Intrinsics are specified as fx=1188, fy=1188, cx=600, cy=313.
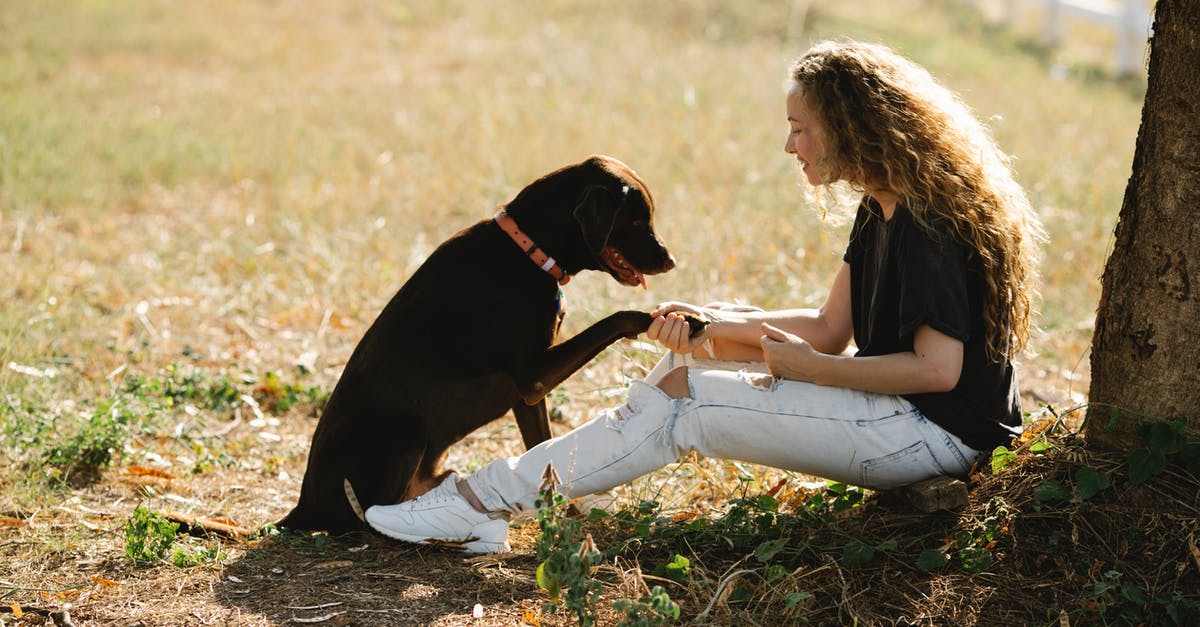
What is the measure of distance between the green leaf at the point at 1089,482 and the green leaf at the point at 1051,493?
3 cm

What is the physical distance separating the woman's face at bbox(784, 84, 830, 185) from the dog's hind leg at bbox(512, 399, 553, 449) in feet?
4.01

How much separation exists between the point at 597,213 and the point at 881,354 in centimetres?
108

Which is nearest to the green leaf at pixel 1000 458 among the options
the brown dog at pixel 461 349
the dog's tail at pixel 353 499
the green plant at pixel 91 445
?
the brown dog at pixel 461 349

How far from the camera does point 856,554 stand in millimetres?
3240

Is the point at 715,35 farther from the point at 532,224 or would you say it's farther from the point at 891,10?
the point at 532,224

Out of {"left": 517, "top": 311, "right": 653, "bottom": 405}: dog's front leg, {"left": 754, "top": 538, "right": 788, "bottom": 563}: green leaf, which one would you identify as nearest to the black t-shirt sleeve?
{"left": 754, "top": 538, "right": 788, "bottom": 563}: green leaf

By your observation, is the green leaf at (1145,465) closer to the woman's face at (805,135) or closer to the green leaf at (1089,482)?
the green leaf at (1089,482)

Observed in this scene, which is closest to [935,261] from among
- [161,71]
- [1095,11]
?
[161,71]

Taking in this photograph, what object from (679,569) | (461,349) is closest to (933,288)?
(679,569)

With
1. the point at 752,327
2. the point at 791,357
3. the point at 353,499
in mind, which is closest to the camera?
the point at 791,357

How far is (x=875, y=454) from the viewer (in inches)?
131

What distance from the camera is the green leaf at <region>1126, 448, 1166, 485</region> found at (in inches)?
124

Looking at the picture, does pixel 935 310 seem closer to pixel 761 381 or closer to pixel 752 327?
pixel 761 381

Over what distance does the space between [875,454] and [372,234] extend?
4346 mm
